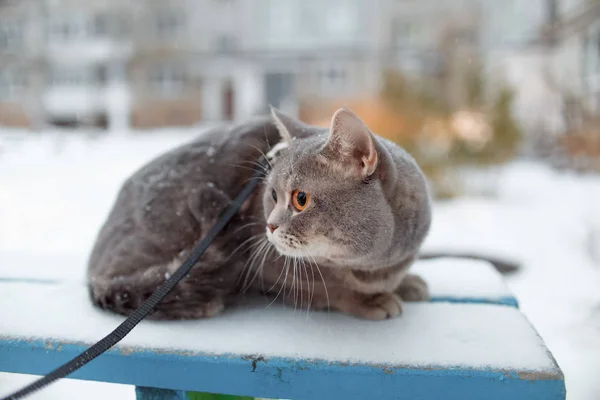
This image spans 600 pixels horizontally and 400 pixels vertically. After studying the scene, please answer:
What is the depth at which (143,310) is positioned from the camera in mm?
992

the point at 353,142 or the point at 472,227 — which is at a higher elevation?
the point at 353,142

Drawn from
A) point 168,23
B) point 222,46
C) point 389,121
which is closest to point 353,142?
point 389,121

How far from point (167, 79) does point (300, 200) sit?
497 inches

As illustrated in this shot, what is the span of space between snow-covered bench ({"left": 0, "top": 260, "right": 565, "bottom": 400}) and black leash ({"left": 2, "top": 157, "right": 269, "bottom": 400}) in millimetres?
77

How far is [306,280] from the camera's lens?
120cm

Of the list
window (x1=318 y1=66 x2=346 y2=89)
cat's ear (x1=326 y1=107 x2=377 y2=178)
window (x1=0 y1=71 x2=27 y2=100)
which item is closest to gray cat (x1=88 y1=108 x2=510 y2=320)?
cat's ear (x1=326 y1=107 x2=377 y2=178)

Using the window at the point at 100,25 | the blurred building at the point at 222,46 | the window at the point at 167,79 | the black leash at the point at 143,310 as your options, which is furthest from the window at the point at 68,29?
the black leash at the point at 143,310

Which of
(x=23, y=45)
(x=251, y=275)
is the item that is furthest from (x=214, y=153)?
(x=23, y=45)

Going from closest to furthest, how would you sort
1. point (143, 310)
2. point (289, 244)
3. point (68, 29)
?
point (143, 310)
point (289, 244)
point (68, 29)

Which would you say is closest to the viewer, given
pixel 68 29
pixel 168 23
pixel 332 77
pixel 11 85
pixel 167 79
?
pixel 11 85

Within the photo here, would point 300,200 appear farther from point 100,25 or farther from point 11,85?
point 100,25

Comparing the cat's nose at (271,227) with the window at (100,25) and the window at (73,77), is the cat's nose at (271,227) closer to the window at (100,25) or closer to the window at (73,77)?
the window at (73,77)

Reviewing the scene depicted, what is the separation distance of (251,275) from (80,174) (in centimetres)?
361

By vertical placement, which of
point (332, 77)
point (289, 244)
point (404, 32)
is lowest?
point (289, 244)
